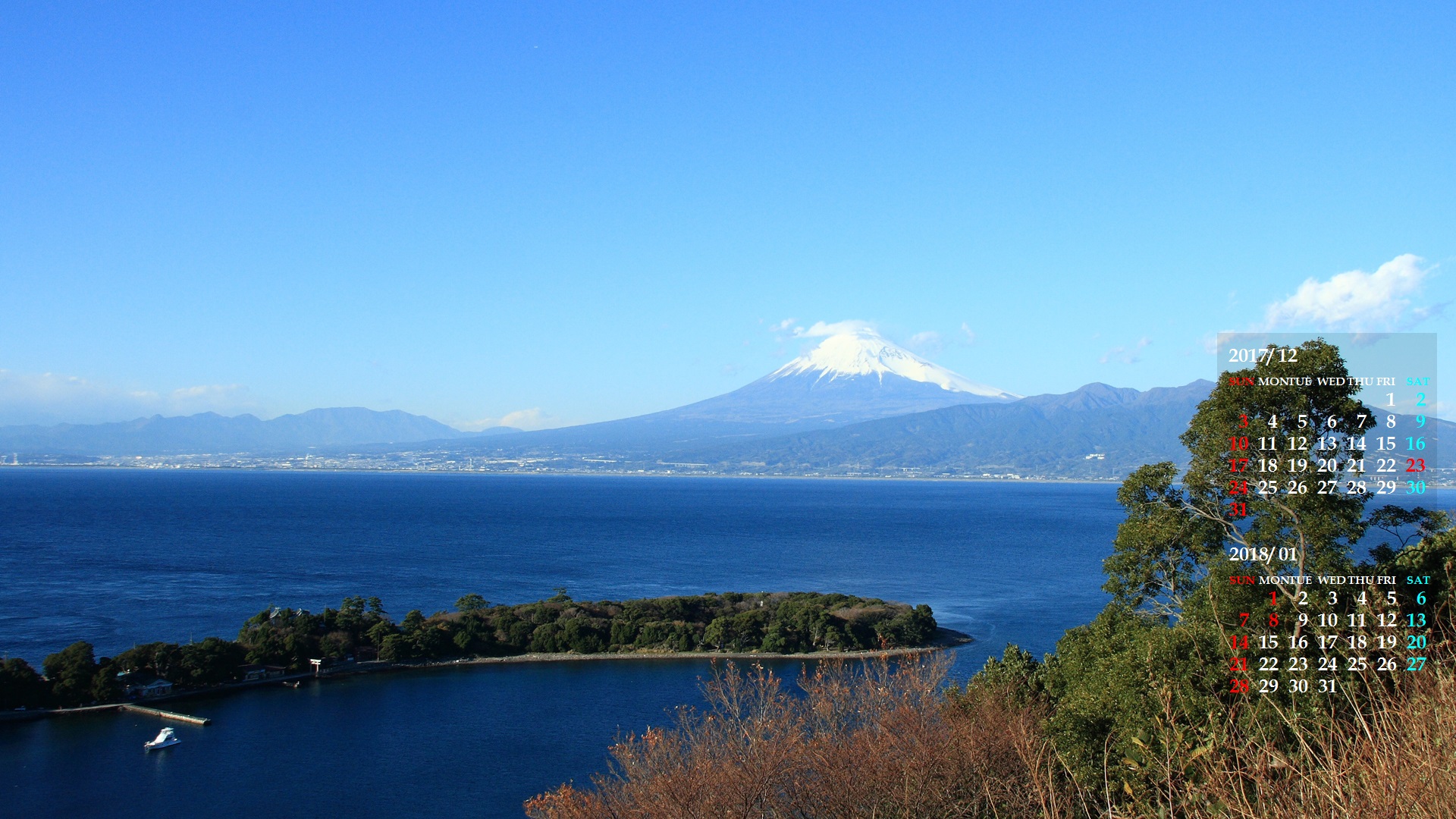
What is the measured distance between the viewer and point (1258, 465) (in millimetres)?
7117

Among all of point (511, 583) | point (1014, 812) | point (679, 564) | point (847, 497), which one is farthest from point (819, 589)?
point (847, 497)

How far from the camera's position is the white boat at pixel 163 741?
15.5m

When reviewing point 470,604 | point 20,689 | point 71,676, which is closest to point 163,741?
point 71,676

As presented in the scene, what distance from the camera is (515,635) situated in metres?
23.8

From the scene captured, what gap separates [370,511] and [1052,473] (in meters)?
110

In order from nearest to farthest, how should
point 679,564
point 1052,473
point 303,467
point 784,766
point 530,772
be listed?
point 784,766, point 530,772, point 679,564, point 1052,473, point 303,467

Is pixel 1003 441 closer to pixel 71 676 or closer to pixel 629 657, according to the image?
pixel 629 657

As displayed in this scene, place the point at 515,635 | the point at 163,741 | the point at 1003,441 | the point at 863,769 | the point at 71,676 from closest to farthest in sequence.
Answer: the point at 863,769 < the point at 163,741 < the point at 71,676 < the point at 515,635 < the point at 1003,441

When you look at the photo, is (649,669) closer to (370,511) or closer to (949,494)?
(370,511)

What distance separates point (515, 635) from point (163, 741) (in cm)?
910

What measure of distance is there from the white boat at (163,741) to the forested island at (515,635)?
355cm

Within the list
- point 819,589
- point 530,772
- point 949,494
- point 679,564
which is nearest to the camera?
point 530,772

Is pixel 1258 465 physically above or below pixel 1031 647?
above
